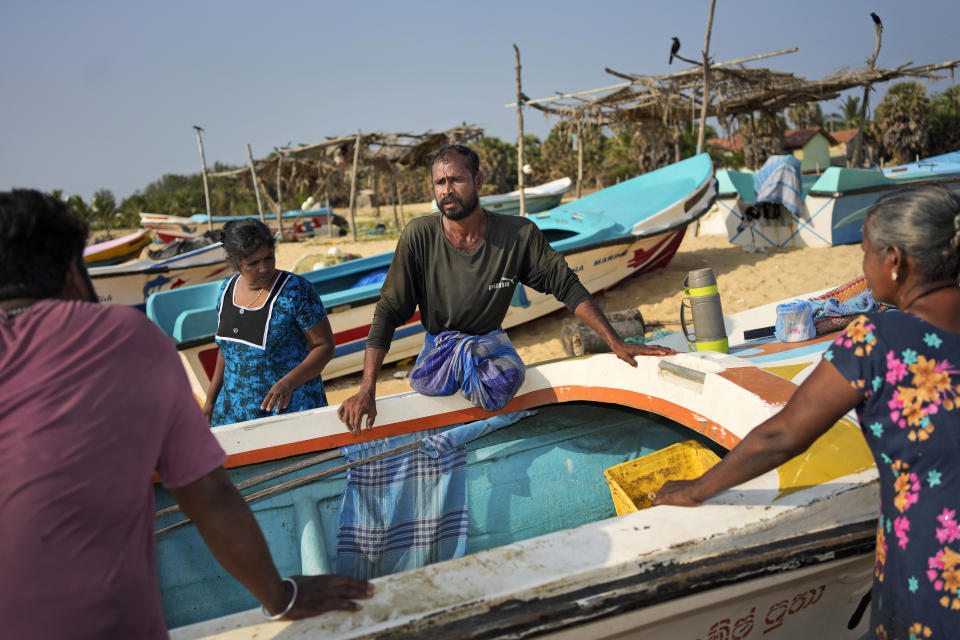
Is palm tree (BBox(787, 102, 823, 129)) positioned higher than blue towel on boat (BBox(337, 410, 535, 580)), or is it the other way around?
palm tree (BBox(787, 102, 823, 129))

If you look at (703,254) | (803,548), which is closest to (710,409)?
(803,548)

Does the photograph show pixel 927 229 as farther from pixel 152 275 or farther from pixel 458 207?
pixel 152 275

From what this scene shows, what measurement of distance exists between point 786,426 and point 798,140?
119 feet

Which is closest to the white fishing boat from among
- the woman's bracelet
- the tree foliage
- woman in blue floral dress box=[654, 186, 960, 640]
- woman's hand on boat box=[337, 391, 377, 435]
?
woman's hand on boat box=[337, 391, 377, 435]

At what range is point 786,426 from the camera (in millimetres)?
1425

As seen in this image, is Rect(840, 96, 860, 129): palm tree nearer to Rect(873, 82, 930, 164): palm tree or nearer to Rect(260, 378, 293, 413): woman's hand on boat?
Rect(873, 82, 930, 164): palm tree

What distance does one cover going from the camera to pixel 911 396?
4.23 feet

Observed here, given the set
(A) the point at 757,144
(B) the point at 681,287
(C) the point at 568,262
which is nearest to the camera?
(C) the point at 568,262

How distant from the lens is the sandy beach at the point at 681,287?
277 inches

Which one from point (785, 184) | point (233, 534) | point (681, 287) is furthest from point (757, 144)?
point (233, 534)

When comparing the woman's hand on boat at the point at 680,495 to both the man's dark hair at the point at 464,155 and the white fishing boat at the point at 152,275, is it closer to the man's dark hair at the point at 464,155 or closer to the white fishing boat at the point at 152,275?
the man's dark hair at the point at 464,155

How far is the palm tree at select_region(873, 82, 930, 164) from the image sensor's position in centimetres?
2600

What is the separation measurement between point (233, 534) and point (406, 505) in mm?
1542

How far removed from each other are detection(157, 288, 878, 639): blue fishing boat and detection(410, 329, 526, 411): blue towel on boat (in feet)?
0.32
